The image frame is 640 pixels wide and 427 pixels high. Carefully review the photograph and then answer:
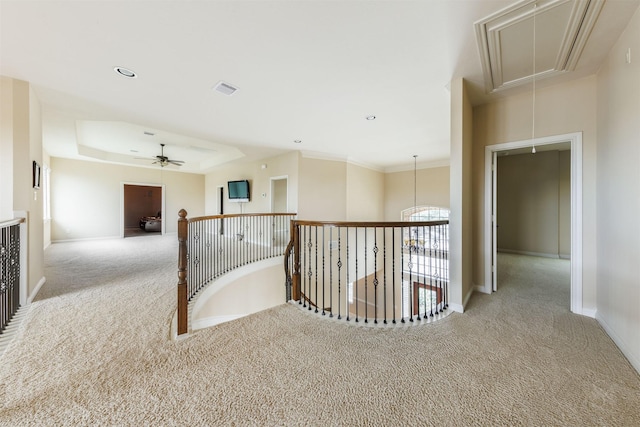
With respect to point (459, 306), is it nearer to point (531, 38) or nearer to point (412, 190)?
point (531, 38)

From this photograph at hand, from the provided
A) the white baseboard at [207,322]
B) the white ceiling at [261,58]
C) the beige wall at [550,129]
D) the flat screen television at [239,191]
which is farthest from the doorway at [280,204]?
the beige wall at [550,129]

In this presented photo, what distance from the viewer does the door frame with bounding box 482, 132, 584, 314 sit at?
8.34ft

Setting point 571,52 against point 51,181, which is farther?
point 51,181

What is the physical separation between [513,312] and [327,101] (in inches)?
133

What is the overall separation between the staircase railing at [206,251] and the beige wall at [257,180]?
2.07 feet

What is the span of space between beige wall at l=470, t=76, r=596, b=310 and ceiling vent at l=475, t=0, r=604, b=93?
1.22 feet

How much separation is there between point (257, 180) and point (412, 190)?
5070 mm

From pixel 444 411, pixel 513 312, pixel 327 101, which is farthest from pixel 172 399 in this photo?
pixel 327 101

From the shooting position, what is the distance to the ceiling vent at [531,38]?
171cm

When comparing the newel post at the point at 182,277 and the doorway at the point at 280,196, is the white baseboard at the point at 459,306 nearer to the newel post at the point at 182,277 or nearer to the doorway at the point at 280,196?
the newel post at the point at 182,277

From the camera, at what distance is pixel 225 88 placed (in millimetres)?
2920

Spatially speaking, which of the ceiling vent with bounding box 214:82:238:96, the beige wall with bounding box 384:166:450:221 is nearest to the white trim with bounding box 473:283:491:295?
the ceiling vent with bounding box 214:82:238:96

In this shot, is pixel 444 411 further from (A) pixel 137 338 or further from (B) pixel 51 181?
(B) pixel 51 181

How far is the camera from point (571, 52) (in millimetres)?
2160
